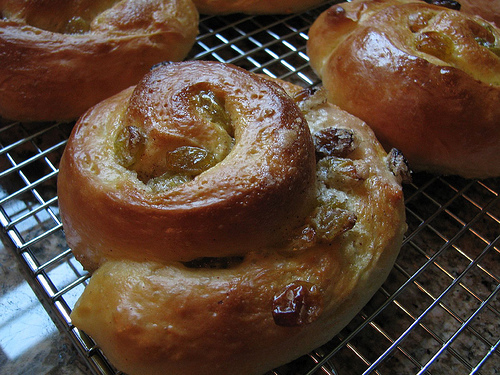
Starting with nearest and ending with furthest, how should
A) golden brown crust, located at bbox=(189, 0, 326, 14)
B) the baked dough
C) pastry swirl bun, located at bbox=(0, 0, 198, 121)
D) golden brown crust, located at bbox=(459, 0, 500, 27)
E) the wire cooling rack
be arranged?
the baked dough → the wire cooling rack → pastry swirl bun, located at bbox=(0, 0, 198, 121) → golden brown crust, located at bbox=(459, 0, 500, 27) → golden brown crust, located at bbox=(189, 0, 326, 14)

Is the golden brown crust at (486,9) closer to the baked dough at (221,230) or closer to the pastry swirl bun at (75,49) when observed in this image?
the baked dough at (221,230)

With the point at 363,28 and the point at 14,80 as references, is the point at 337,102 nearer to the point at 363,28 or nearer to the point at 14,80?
the point at 363,28

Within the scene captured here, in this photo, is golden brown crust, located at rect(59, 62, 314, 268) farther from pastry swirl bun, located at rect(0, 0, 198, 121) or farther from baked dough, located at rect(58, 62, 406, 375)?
pastry swirl bun, located at rect(0, 0, 198, 121)

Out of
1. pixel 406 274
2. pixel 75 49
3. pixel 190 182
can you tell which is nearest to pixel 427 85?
pixel 406 274

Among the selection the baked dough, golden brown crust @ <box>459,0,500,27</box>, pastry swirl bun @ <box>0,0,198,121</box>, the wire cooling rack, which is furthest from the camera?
golden brown crust @ <box>459,0,500,27</box>

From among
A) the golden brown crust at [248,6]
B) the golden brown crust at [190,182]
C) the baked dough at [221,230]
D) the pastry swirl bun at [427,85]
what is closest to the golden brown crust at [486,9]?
the pastry swirl bun at [427,85]

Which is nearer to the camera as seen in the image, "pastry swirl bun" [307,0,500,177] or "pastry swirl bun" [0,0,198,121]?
"pastry swirl bun" [307,0,500,177]

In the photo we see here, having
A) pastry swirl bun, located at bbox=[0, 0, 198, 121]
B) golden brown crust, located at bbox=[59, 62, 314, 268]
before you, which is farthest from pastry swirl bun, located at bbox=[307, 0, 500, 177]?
pastry swirl bun, located at bbox=[0, 0, 198, 121]
